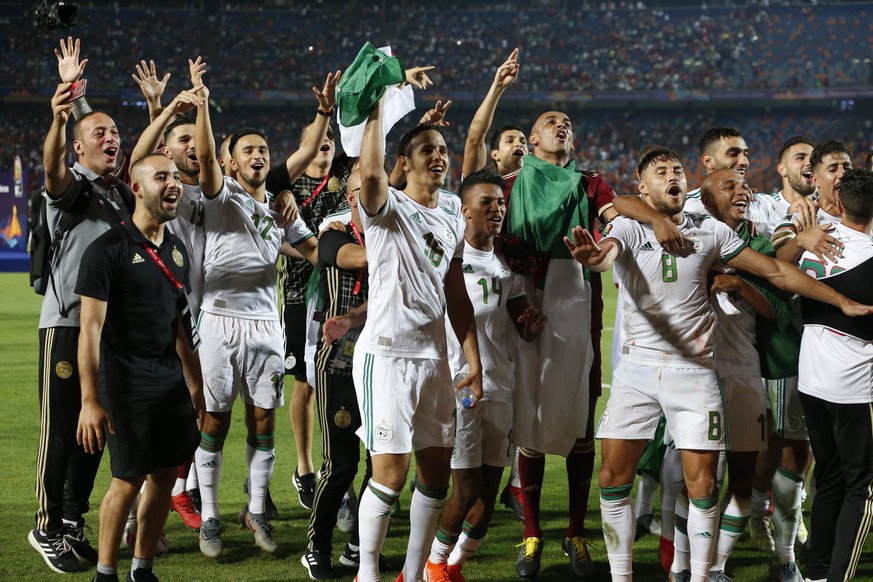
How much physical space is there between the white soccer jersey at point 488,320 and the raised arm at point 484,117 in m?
0.83

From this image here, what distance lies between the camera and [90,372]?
4172 mm

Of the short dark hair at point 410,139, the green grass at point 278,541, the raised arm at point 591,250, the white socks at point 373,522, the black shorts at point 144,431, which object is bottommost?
the green grass at point 278,541

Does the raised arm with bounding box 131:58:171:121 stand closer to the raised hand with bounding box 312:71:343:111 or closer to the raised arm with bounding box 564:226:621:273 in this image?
the raised hand with bounding box 312:71:343:111

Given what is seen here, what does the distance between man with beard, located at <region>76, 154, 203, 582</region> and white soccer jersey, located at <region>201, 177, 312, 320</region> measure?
1049 millimetres

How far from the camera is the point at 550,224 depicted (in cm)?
535

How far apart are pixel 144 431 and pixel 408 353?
1205mm

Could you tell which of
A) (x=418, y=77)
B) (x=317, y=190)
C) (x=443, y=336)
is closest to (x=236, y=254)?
(x=317, y=190)

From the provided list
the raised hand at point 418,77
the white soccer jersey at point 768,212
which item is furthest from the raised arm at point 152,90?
the white soccer jersey at point 768,212

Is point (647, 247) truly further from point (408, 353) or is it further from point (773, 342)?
point (408, 353)

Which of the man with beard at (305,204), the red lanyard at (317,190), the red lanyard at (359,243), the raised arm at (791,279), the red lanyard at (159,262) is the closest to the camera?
the red lanyard at (159,262)

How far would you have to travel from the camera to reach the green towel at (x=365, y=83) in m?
4.04

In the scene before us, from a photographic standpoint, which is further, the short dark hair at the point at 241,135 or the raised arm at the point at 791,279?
the short dark hair at the point at 241,135

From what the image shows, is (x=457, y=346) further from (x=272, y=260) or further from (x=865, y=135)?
(x=865, y=135)

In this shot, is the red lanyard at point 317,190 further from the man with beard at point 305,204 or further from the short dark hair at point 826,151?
the short dark hair at point 826,151
